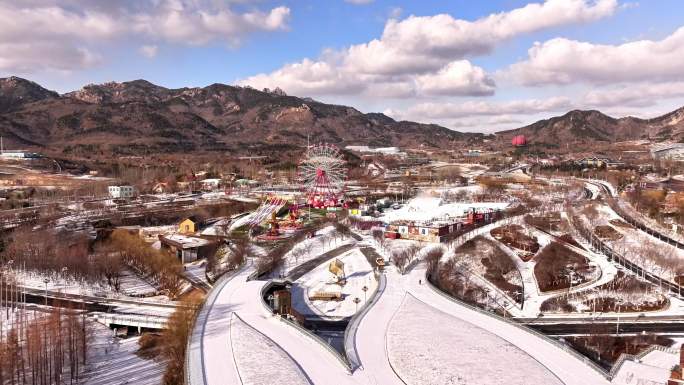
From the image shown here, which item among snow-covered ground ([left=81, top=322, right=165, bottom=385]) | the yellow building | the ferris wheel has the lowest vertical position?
snow-covered ground ([left=81, top=322, right=165, bottom=385])

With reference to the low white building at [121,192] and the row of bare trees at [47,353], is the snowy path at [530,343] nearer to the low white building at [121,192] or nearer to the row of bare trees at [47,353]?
the row of bare trees at [47,353]

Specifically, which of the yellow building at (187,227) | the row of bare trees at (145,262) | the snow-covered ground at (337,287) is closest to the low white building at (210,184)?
the yellow building at (187,227)

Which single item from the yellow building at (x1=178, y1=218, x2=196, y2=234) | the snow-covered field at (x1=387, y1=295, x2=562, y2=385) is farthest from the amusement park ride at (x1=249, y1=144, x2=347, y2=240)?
the snow-covered field at (x1=387, y1=295, x2=562, y2=385)

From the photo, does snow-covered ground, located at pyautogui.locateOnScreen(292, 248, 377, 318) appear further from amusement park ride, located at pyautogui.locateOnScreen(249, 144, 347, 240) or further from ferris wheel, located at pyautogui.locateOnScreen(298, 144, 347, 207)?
ferris wheel, located at pyautogui.locateOnScreen(298, 144, 347, 207)

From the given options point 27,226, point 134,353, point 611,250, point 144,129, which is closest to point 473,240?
point 611,250

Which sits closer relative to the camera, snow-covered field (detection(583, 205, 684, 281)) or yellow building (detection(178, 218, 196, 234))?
snow-covered field (detection(583, 205, 684, 281))

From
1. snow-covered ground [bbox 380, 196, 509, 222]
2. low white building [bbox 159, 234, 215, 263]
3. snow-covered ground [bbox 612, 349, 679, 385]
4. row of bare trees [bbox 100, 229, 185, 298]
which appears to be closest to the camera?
snow-covered ground [bbox 612, 349, 679, 385]

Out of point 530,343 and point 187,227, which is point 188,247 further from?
point 530,343
